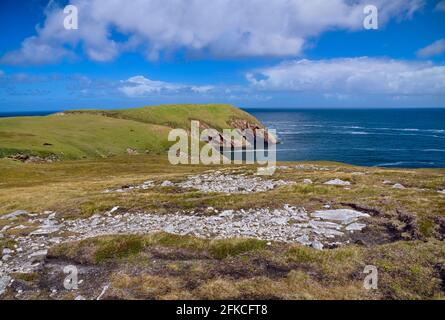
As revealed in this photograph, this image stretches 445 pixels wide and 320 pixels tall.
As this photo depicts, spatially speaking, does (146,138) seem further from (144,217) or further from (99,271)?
(99,271)

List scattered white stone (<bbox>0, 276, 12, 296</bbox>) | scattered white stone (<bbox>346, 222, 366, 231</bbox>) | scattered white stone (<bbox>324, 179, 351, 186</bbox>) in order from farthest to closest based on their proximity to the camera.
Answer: scattered white stone (<bbox>324, 179, 351, 186</bbox>) < scattered white stone (<bbox>346, 222, 366, 231</bbox>) < scattered white stone (<bbox>0, 276, 12, 296</bbox>)

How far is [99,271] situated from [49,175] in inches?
2496

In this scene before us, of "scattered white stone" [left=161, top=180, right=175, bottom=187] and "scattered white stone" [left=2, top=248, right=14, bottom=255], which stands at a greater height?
"scattered white stone" [left=161, top=180, right=175, bottom=187]

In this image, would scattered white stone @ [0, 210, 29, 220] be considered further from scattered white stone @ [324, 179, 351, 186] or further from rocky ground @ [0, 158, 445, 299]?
scattered white stone @ [324, 179, 351, 186]

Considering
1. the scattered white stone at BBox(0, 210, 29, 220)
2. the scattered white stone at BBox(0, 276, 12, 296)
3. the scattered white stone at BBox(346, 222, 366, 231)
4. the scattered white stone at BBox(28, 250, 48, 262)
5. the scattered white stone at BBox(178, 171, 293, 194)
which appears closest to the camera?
the scattered white stone at BBox(0, 276, 12, 296)

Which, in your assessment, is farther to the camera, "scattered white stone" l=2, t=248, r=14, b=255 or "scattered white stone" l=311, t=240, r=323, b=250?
"scattered white stone" l=2, t=248, r=14, b=255

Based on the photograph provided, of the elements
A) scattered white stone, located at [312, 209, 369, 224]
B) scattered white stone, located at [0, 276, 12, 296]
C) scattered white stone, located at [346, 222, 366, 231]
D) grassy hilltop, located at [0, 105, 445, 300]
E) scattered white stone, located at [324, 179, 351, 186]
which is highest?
scattered white stone, located at [324, 179, 351, 186]

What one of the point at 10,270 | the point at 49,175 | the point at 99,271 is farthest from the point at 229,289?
the point at 49,175

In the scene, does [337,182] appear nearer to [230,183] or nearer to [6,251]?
[230,183]

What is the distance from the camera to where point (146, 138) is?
15412 cm

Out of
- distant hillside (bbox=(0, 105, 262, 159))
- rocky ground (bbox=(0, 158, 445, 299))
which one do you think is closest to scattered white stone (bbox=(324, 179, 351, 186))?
rocky ground (bbox=(0, 158, 445, 299))

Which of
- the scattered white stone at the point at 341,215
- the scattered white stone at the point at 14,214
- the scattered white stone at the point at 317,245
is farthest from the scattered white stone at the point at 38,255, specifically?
the scattered white stone at the point at 341,215

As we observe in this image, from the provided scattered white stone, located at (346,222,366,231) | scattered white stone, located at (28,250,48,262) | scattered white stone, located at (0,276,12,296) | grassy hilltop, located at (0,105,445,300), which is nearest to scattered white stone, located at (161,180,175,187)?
grassy hilltop, located at (0,105,445,300)

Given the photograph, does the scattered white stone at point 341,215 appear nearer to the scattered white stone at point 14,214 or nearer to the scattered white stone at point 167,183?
the scattered white stone at point 167,183
